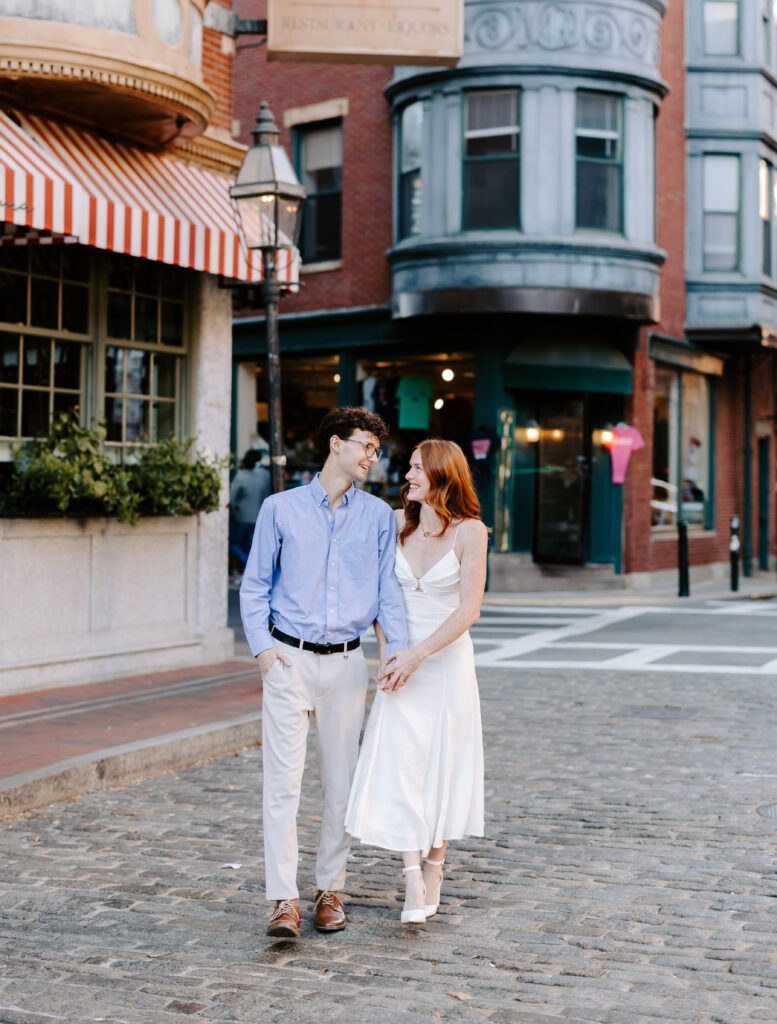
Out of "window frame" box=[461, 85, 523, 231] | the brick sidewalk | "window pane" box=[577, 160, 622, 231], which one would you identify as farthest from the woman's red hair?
"window pane" box=[577, 160, 622, 231]

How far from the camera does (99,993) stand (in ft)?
13.5

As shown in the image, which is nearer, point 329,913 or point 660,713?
point 329,913

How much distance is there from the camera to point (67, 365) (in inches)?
403

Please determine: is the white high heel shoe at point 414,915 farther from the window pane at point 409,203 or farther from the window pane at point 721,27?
the window pane at point 721,27

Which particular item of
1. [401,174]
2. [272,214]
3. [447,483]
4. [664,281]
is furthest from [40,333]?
[664,281]

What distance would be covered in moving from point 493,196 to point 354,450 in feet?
51.2

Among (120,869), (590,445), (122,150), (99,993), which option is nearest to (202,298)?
(122,150)

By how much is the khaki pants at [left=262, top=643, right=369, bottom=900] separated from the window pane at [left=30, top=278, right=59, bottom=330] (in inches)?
234

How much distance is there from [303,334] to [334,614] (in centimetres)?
1796

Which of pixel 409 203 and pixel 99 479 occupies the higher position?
pixel 409 203

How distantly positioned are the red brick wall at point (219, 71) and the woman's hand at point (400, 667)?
7844mm

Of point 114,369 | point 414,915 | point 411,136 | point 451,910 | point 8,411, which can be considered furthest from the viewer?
point 411,136

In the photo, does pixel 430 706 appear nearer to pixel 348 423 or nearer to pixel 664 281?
pixel 348 423

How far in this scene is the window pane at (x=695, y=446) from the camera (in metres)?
23.5
